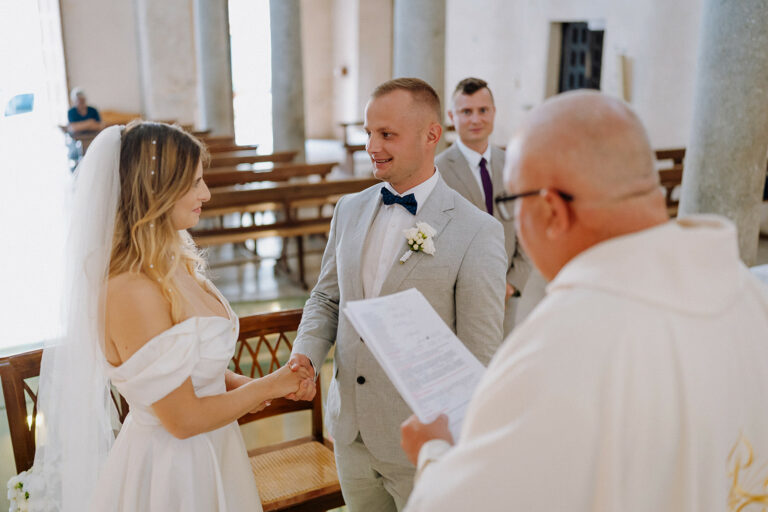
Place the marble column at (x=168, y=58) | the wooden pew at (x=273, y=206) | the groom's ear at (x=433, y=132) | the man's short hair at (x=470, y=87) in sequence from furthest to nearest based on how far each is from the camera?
the marble column at (x=168, y=58)
the wooden pew at (x=273, y=206)
the man's short hair at (x=470, y=87)
the groom's ear at (x=433, y=132)

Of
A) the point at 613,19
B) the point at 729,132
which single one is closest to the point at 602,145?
the point at 729,132

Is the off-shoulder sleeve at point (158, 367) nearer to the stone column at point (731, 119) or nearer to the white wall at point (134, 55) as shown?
the stone column at point (731, 119)

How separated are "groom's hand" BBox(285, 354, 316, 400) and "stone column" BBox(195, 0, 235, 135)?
12076 millimetres

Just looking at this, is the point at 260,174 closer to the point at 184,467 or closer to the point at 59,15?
the point at 184,467

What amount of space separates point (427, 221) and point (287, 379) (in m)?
0.68

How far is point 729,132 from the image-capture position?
491 centimetres

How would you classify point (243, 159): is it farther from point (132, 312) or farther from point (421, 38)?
point (132, 312)

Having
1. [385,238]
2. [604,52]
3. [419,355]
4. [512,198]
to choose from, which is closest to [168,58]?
[604,52]

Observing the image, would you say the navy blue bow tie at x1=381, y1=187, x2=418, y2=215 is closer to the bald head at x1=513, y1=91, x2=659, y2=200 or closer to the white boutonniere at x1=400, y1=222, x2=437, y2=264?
the white boutonniere at x1=400, y1=222, x2=437, y2=264

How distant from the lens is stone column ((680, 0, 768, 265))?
468cm

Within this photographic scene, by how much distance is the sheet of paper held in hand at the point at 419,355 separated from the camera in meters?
1.55

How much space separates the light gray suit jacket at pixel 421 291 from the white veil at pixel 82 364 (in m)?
0.66

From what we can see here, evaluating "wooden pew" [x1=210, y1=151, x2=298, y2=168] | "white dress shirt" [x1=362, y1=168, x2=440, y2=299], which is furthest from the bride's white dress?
"wooden pew" [x1=210, y1=151, x2=298, y2=168]

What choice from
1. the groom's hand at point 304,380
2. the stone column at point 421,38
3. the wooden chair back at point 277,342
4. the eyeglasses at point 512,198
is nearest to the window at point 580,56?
the stone column at point 421,38
